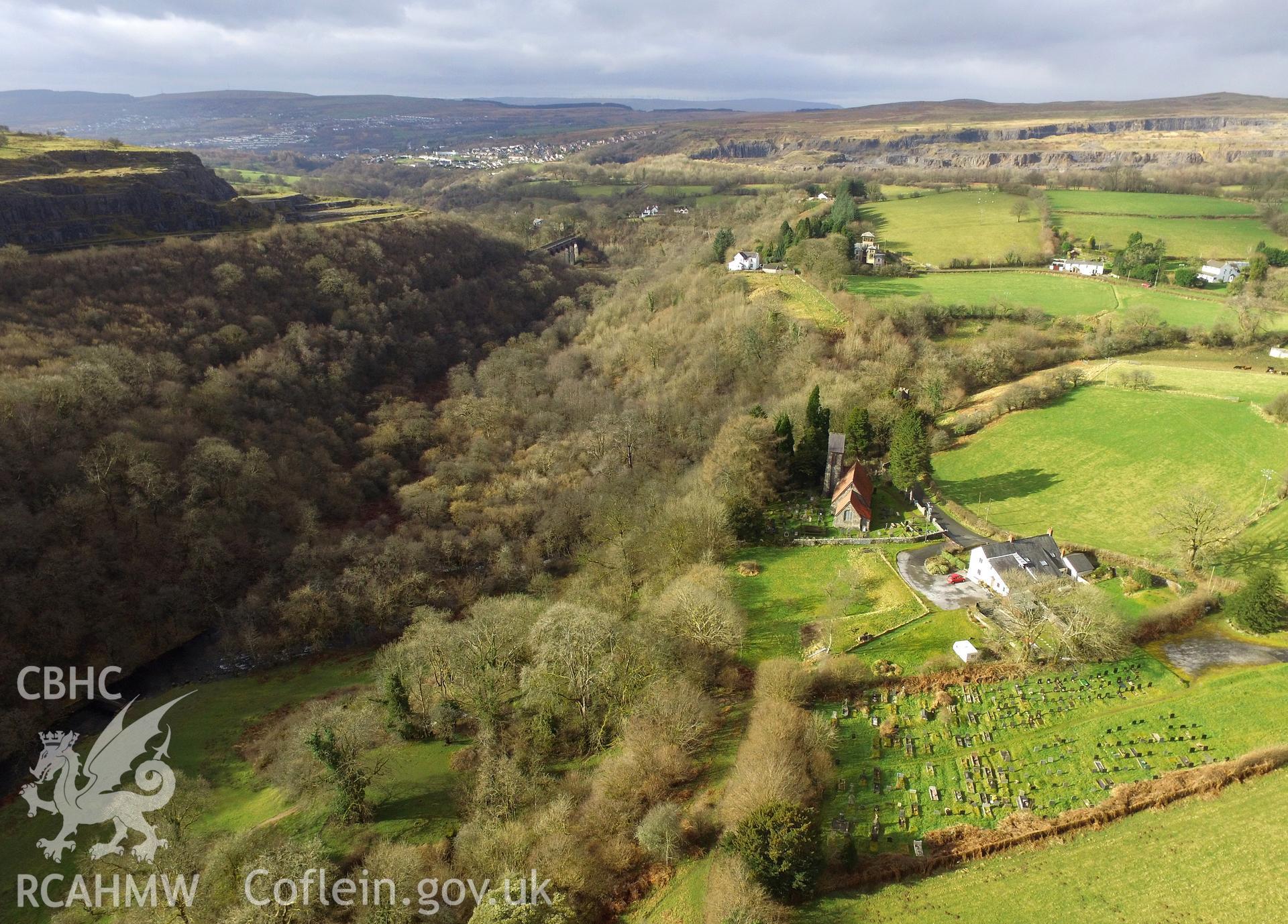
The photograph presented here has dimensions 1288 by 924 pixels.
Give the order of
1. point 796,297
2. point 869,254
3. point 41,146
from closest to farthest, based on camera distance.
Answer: point 796,297 → point 41,146 → point 869,254

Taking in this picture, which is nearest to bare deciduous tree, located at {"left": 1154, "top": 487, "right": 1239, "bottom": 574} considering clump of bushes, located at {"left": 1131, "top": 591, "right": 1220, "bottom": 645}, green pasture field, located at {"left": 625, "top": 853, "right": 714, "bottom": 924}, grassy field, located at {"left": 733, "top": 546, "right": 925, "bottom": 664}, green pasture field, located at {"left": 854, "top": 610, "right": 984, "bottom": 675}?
clump of bushes, located at {"left": 1131, "top": 591, "right": 1220, "bottom": 645}

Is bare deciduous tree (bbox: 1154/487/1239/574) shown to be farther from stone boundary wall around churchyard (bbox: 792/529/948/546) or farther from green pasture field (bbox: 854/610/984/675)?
green pasture field (bbox: 854/610/984/675)

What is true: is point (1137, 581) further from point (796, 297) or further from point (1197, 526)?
point (796, 297)

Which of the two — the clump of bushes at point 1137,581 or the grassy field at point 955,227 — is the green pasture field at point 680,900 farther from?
the grassy field at point 955,227

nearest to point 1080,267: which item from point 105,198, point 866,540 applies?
point 866,540

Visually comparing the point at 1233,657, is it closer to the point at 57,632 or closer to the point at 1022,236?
the point at 57,632
